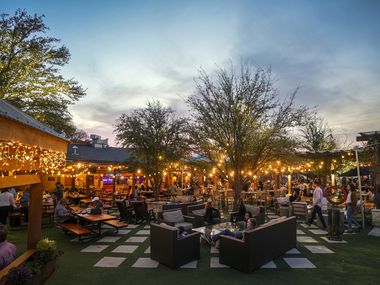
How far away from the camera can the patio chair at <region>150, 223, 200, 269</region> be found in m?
6.16

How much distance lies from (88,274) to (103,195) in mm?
15443

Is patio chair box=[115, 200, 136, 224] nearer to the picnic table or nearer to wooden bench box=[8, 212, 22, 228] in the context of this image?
the picnic table

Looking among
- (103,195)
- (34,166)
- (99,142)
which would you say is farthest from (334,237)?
(99,142)

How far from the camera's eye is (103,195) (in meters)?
20.6

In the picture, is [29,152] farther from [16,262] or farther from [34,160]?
[16,262]

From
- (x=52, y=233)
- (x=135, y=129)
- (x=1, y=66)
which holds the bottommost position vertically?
(x=52, y=233)

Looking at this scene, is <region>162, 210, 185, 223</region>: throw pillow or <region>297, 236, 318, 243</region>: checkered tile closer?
<region>297, 236, 318, 243</region>: checkered tile

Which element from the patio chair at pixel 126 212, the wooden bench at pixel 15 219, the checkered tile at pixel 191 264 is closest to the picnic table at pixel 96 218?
the patio chair at pixel 126 212

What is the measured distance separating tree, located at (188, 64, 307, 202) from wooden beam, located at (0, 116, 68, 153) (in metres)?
6.86

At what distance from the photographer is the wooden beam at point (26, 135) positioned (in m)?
3.54

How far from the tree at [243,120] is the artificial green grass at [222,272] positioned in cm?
486

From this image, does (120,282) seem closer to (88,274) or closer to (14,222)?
(88,274)

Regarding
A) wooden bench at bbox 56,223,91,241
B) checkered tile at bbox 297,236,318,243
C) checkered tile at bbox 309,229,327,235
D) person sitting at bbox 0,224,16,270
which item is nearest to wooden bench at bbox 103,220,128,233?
wooden bench at bbox 56,223,91,241

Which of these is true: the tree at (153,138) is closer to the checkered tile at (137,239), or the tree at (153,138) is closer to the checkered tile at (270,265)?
the checkered tile at (137,239)
